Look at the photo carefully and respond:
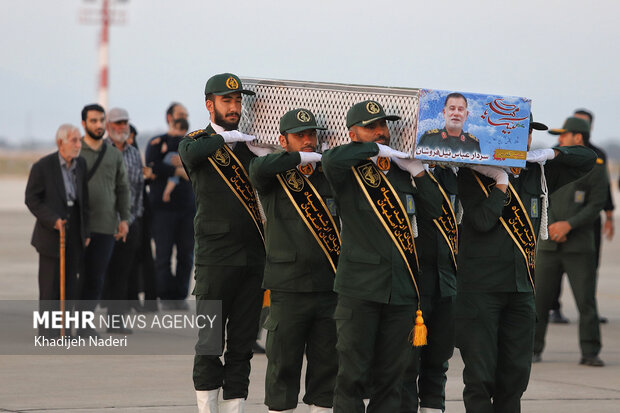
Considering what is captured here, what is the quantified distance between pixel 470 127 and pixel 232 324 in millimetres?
2048

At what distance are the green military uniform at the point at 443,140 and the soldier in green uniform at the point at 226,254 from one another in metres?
1.41

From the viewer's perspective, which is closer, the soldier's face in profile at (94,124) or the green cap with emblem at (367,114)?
the green cap with emblem at (367,114)

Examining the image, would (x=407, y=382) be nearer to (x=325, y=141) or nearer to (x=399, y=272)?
(x=399, y=272)

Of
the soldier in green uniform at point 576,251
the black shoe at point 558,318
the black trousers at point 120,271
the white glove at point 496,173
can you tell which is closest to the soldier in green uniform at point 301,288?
the white glove at point 496,173

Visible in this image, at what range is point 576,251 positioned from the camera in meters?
10.3

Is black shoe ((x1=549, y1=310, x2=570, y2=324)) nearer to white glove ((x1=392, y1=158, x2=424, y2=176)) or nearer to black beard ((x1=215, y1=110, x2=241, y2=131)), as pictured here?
black beard ((x1=215, y1=110, x2=241, y2=131))

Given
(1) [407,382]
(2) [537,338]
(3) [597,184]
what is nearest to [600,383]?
(2) [537,338]

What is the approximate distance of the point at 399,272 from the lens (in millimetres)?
6516

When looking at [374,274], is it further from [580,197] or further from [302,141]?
[580,197]

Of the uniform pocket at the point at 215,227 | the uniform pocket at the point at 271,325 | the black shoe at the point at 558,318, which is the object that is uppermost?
the uniform pocket at the point at 215,227

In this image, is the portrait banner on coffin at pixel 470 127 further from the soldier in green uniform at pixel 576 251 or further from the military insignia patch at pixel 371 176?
the soldier in green uniform at pixel 576 251

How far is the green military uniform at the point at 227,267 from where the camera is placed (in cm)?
740

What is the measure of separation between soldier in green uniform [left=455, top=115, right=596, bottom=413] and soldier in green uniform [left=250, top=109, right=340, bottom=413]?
2.54ft

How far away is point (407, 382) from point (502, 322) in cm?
65
